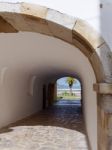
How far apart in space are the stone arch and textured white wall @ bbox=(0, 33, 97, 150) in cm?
92

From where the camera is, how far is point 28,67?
10352 millimetres

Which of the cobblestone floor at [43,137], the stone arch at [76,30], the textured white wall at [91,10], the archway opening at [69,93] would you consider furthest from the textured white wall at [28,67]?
the archway opening at [69,93]

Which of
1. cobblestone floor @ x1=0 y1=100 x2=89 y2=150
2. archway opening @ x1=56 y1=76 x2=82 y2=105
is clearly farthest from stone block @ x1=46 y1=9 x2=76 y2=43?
archway opening @ x1=56 y1=76 x2=82 y2=105

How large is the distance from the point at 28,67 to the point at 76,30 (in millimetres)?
6823

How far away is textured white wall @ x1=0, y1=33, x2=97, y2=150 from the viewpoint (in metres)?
5.92

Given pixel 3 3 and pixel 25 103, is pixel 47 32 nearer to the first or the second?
pixel 3 3

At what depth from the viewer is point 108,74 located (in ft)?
11.4

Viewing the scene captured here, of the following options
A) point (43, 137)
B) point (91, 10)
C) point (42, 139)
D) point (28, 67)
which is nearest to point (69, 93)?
point (28, 67)

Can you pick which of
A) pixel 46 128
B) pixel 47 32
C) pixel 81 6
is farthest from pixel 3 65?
pixel 81 6

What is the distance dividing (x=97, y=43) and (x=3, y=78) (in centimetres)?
589

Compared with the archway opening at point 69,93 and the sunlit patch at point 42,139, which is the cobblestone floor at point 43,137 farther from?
the archway opening at point 69,93

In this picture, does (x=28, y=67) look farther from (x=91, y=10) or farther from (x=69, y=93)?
(x=69, y=93)

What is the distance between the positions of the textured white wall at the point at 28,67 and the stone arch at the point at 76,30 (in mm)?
922

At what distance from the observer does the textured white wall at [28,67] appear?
5917mm
